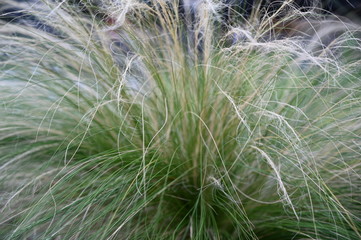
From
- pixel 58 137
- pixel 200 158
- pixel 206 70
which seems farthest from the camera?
pixel 58 137

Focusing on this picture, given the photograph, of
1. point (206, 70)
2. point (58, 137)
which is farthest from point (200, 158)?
point (58, 137)

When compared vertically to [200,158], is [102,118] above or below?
below

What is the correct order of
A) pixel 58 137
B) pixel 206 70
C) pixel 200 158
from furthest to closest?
pixel 58 137 → pixel 206 70 → pixel 200 158

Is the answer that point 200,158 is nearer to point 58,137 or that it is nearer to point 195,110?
point 195,110

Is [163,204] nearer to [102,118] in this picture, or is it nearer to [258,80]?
[102,118]

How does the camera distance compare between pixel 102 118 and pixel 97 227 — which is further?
pixel 102 118

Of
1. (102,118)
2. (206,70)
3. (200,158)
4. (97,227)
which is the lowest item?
(97,227)
